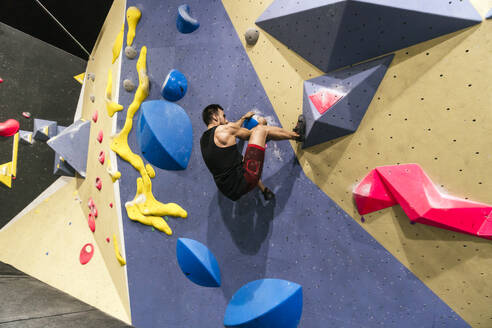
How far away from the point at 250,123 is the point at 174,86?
67 centimetres

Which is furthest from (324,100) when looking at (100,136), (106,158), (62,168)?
(62,168)

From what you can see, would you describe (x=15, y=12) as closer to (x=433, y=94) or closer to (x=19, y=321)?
(x=19, y=321)

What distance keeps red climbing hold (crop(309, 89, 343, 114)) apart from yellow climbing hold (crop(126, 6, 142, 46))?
5.82 ft

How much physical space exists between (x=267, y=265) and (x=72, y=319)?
1.62 meters

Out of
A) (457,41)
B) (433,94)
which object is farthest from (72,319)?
(457,41)

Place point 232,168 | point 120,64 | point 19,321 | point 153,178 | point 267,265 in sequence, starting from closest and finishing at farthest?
1. point 232,168
2. point 267,265
3. point 19,321
4. point 153,178
5. point 120,64

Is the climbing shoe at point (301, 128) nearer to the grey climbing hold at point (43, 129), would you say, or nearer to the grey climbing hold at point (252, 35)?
the grey climbing hold at point (252, 35)

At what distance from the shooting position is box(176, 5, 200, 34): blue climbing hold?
191 cm

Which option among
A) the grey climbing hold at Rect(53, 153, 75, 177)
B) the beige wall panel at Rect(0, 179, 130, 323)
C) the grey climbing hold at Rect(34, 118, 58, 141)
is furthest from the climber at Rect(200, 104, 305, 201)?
the grey climbing hold at Rect(34, 118, 58, 141)

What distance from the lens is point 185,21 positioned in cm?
192

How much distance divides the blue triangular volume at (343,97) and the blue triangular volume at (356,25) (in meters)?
0.06

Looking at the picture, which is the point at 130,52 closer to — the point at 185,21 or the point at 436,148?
the point at 185,21

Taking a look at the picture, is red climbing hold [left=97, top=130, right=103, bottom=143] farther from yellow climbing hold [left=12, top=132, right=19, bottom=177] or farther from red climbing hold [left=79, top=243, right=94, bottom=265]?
yellow climbing hold [left=12, top=132, right=19, bottom=177]

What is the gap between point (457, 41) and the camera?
3.62 feet
